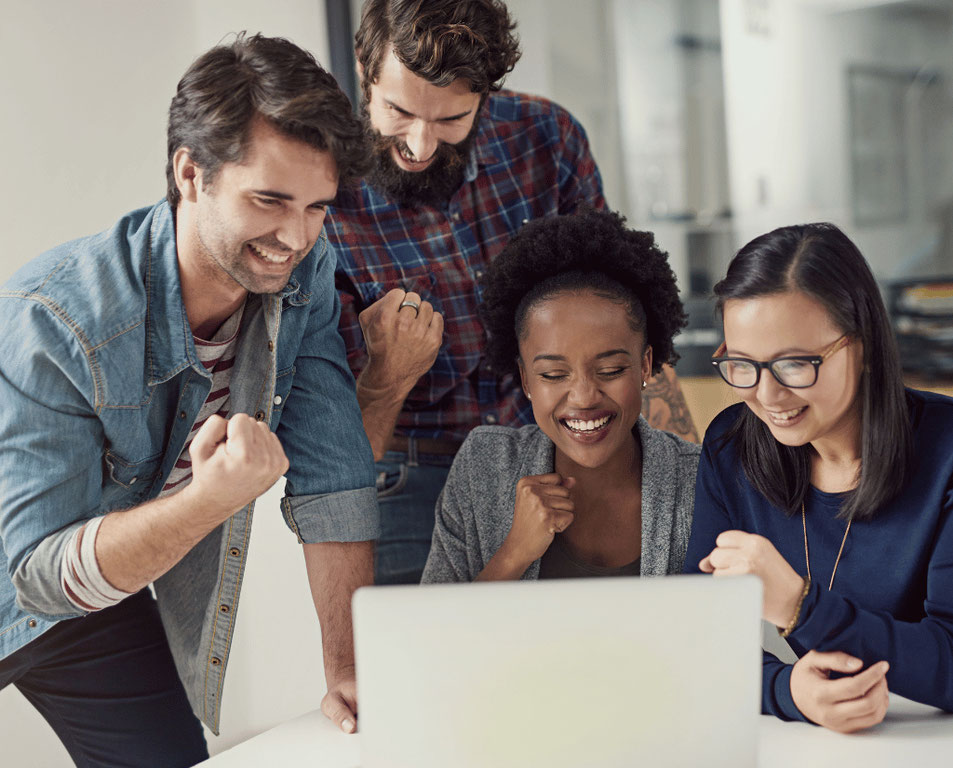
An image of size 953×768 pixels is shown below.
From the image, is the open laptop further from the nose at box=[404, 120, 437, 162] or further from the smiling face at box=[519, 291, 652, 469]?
the nose at box=[404, 120, 437, 162]

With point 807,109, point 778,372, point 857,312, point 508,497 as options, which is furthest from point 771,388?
point 807,109

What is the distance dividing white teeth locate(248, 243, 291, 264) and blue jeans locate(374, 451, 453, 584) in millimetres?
681

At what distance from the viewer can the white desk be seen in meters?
1.08

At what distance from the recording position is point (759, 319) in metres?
1.30

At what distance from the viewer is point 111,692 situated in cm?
166

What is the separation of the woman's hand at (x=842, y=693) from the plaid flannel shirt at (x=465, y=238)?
0.94 m

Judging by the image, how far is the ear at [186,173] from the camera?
140 cm

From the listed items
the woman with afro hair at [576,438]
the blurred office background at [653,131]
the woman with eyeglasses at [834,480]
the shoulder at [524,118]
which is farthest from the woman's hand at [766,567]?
the blurred office background at [653,131]

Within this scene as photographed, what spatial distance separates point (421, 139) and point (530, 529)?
68 centimetres

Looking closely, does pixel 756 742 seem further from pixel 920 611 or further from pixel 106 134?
pixel 106 134

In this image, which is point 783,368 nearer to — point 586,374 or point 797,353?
point 797,353

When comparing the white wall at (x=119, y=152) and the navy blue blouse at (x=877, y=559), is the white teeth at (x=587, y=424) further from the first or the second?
the white wall at (x=119, y=152)

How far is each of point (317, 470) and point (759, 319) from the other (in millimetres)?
754

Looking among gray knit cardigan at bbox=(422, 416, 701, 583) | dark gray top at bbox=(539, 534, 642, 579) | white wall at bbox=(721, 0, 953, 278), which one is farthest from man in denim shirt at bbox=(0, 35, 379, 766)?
white wall at bbox=(721, 0, 953, 278)
